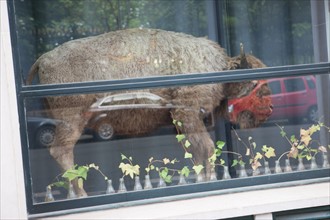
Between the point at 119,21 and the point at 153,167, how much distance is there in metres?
1.29

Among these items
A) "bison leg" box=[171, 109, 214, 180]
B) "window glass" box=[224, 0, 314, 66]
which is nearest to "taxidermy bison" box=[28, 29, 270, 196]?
"bison leg" box=[171, 109, 214, 180]

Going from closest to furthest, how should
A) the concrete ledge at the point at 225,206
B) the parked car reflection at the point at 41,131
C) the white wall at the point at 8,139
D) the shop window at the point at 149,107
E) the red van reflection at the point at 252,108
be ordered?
the white wall at the point at 8,139 < the concrete ledge at the point at 225,206 < the parked car reflection at the point at 41,131 < the shop window at the point at 149,107 < the red van reflection at the point at 252,108

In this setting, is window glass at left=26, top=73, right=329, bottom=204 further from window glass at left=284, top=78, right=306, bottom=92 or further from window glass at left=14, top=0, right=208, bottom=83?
window glass at left=14, top=0, right=208, bottom=83

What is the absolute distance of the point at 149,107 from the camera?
14.3 ft

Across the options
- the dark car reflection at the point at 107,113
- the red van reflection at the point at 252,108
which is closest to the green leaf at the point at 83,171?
the dark car reflection at the point at 107,113

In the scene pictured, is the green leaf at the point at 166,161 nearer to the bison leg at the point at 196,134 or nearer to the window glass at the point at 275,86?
the bison leg at the point at 196,134

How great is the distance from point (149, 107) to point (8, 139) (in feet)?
3.73

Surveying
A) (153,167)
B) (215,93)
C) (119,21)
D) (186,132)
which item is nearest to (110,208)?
(153,167)

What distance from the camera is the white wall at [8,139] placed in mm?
3592

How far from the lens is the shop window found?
4.03 meters

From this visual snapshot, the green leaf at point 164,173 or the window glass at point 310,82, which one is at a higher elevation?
the window glass at point 310,82

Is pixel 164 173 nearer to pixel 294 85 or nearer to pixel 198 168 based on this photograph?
pixel 198 168

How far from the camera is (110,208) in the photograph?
394 centimetres

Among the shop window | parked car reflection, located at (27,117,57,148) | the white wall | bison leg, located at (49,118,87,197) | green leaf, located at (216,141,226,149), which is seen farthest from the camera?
green leaf, located at (216,141,226,149)
